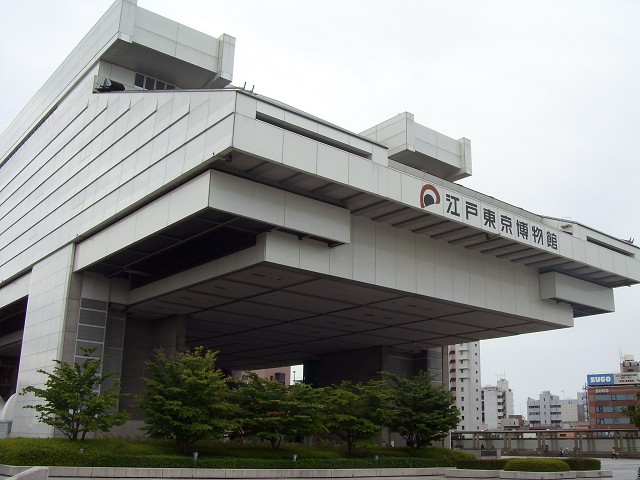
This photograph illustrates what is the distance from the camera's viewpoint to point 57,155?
43688mm

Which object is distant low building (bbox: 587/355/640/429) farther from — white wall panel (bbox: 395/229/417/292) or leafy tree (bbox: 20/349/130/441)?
leafy tree (bbox: 20/349/130/441)

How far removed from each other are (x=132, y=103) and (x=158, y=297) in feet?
33.0

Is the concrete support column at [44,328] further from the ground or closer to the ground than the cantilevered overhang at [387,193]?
closer to the ground

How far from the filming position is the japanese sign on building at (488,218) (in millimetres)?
32312

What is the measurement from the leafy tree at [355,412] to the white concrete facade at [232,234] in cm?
490

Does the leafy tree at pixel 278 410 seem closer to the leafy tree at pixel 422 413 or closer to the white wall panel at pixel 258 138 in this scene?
the leafy tree at pixel 422 413

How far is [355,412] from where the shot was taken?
33844 mm

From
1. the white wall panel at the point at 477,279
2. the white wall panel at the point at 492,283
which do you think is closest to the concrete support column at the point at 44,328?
the white wall panel at the point at 477,279

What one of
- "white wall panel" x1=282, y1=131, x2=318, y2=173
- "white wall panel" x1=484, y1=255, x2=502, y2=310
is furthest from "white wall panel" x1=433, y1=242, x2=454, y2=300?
"white wall panel" x1=282, y1=131, x2=318, y2=173

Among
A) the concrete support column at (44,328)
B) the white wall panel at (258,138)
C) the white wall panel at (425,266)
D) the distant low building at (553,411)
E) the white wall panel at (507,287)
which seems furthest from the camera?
the distant low building at (553,411)

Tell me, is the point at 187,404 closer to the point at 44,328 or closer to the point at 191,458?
the point at 191,458

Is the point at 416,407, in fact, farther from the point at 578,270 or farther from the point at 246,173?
the point at 246,173

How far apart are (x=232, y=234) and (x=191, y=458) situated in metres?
9.98

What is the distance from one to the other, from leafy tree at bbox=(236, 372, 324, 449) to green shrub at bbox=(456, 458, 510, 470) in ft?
30.3
